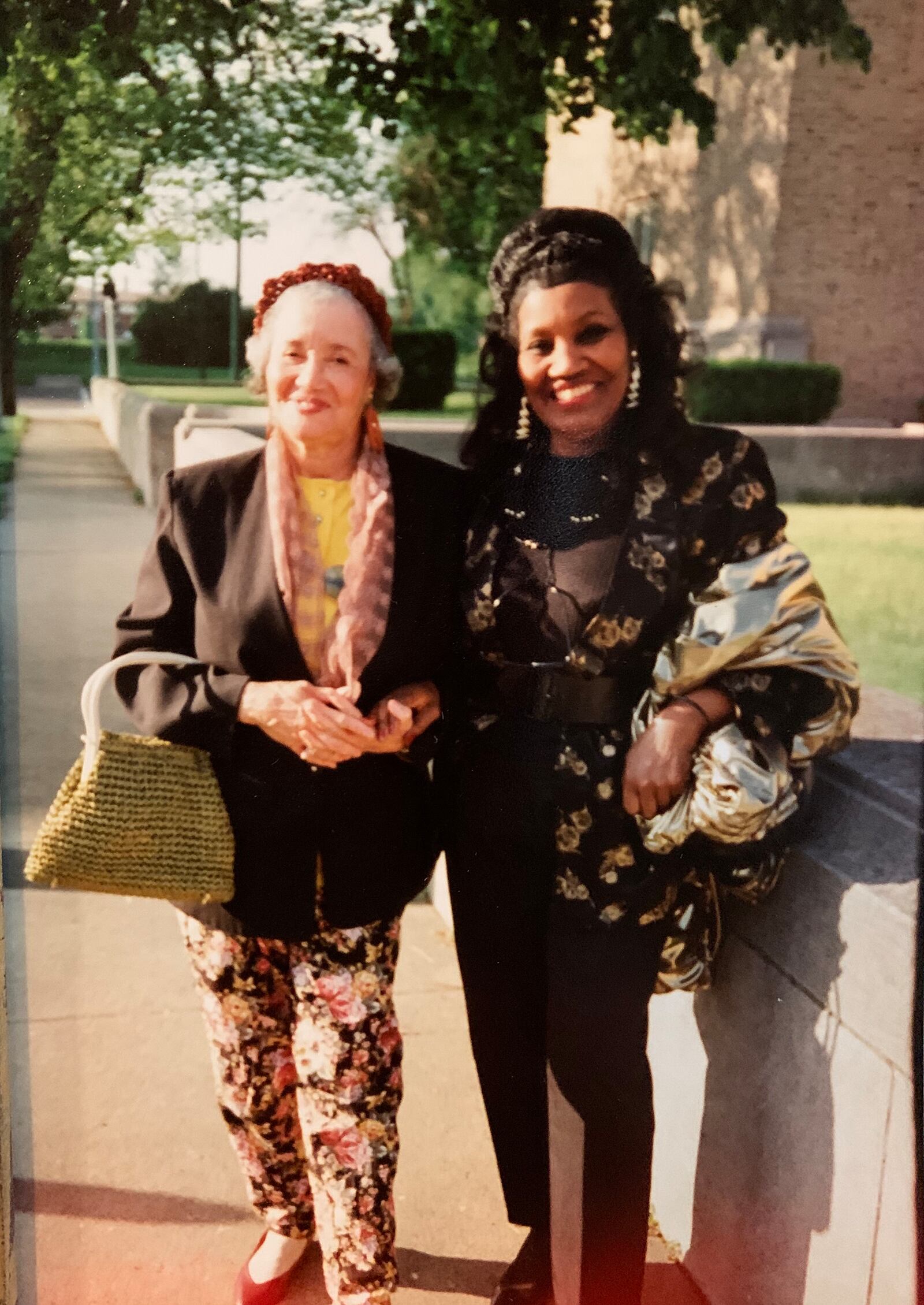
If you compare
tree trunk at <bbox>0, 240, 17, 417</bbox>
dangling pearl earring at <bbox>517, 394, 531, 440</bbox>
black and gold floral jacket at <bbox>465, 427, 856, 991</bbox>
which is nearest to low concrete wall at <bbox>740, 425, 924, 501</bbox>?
black and gold floral jacket at <bbox>465, 427, 856, 991</bbox>

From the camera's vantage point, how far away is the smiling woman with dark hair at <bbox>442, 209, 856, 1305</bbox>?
1832 mm

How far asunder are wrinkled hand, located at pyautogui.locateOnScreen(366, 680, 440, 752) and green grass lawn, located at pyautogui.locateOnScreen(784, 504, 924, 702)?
74 cm

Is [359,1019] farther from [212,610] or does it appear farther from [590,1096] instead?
[212,610]

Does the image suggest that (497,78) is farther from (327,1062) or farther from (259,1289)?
(259,1289)

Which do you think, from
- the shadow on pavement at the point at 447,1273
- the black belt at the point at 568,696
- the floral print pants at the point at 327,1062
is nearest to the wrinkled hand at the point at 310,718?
the black belt at the point at 568,696

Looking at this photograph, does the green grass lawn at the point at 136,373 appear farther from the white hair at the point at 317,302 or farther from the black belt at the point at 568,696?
the black belt at the point at 568,696

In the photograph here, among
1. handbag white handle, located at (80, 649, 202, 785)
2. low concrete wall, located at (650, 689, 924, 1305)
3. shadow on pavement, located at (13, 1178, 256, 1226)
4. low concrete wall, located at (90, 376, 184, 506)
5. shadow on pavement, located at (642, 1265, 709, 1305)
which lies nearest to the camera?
low concrete wall, located at (650, 689, 924, 1305)

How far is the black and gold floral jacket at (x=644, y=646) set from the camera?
184 centimetres

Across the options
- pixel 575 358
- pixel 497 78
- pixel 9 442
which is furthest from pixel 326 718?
pixel 497 78

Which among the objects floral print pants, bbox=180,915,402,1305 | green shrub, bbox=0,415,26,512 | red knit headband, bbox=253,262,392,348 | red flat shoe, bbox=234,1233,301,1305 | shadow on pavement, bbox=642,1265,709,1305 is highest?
red knit headband, bbox=253,262,392,348

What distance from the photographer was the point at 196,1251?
2473 millimetres

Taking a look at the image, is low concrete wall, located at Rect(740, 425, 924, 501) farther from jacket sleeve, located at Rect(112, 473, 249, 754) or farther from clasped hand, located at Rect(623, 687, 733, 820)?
jacket sleeve, located at Rect(112, 473, 249, 754)

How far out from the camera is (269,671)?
2002 millimetres

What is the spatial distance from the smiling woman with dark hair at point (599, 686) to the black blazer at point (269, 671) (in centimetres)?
8
